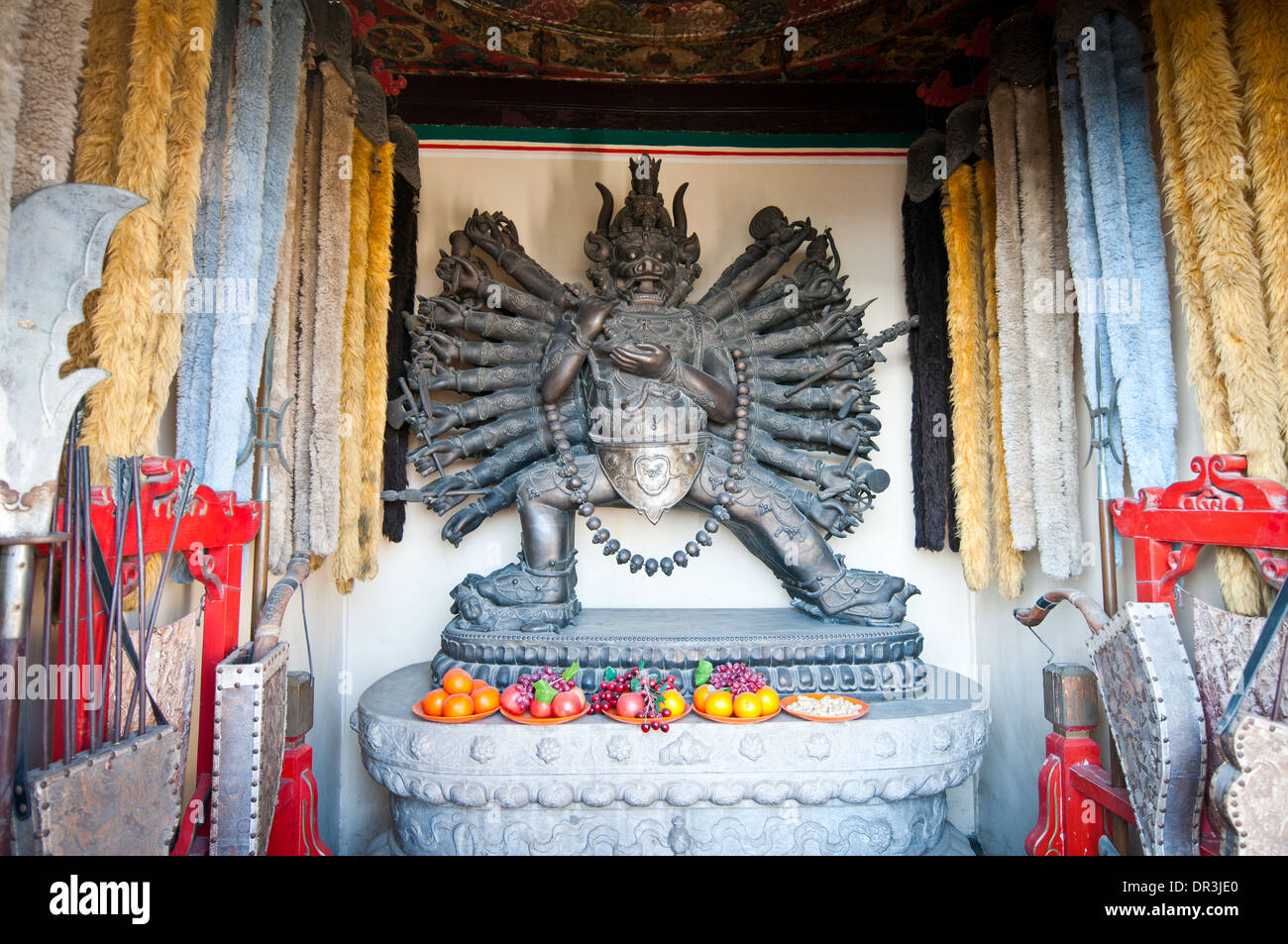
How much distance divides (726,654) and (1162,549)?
5.78ft

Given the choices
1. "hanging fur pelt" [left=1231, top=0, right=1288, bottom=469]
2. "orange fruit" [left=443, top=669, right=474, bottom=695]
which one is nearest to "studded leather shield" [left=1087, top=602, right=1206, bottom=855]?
"hanging fur pelt" [left=1231, top=0, right=1288, bottom=469]

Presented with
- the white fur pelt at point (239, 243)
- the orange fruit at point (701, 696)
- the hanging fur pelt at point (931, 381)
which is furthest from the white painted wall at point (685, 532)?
the white fur pelt at point (239, 243)

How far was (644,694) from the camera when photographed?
310cm

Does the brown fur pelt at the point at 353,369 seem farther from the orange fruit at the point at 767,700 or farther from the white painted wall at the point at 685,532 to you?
the orange fruit at the point at 767,700

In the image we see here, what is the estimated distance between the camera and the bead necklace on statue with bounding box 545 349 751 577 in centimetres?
371

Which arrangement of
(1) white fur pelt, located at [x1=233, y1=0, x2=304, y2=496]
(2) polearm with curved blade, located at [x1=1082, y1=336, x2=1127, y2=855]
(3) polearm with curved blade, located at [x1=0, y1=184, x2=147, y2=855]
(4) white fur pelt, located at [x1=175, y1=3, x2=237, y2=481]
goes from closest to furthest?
1. (3) polearm with curved blade, located at [x1=0, y1=184, x2=147, y2=855]
2. (4) white fur pelt, located at [x1=175, y1=3, x2=237, y2=481]
3. (1) white fur pelt, located at [x1=233, y1=0, x2=304, y2=496]
4. (2) polearm with curved blade, located at [x1=1082, y1=336, x2=1127, y2=855]

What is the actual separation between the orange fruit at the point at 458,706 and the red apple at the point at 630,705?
2.07 ft

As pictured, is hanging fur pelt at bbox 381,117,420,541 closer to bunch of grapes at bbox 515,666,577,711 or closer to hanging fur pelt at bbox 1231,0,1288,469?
bunch of grapes at bbox 515,666,577,711

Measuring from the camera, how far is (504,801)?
9.64ft

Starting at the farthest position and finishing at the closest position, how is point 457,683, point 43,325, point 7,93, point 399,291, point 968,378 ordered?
point 399,291
point 968,378
point 457,683
point 43,325
point 7,93

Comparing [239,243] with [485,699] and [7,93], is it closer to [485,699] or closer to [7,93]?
[7,93]

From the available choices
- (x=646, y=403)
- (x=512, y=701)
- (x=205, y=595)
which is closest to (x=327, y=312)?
(x=205, y=595)

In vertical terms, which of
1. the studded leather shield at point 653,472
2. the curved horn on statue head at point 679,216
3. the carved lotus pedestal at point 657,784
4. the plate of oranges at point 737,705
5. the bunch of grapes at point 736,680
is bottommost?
the carved lotus pedestal at point 657,784

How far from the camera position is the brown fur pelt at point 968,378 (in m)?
3.73
